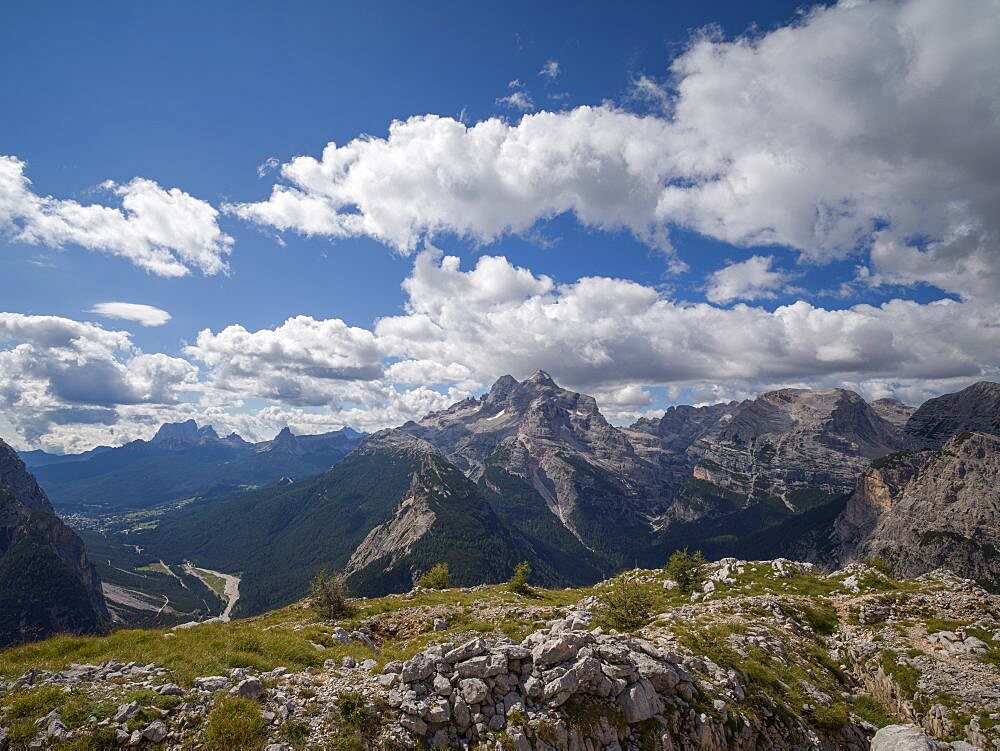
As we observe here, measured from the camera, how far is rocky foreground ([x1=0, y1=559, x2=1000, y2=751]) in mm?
16234

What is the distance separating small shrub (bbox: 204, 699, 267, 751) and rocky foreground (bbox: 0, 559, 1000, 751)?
0.05 m

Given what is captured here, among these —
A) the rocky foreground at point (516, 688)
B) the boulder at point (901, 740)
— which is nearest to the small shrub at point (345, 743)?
the rocky foreground at point (516, 688)

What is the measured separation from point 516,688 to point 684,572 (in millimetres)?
48361

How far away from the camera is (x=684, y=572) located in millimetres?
60250

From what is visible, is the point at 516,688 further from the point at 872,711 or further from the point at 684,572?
the point at 684,572

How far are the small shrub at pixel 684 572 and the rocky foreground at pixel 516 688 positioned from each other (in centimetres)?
2169

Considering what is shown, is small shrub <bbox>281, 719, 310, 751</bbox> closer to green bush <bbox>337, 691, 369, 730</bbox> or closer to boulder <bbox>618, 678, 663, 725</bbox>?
green bush <bbox>337, 691, 369, 730</bbox>

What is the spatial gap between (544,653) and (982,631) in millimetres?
38031

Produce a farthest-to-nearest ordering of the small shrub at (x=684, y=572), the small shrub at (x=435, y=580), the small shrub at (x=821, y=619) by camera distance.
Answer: the small shrub at (x=435, y=580)
the small shrub at (x=684, y=572)
the small shrub at (x=821, y=619)

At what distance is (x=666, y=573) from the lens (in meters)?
65.1

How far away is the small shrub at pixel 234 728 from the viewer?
15.3m

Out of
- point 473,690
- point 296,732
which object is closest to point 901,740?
point 473,690

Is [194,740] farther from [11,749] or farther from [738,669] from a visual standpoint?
[738,669]

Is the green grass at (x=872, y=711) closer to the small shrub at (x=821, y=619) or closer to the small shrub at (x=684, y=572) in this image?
the small shrub at (x=821, y=619)
